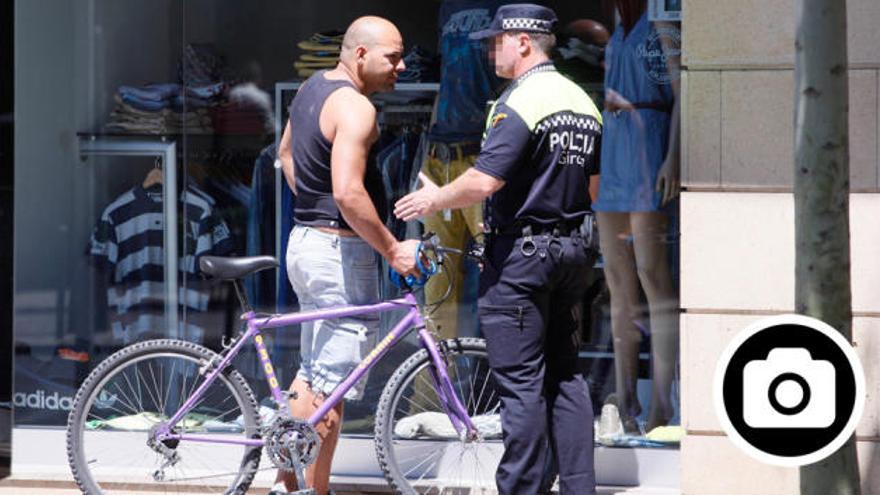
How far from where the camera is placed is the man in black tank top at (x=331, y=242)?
22.1 ft

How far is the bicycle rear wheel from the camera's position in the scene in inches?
271

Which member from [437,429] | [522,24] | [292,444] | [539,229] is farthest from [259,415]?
[522,24]

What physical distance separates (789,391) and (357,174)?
2.73 m

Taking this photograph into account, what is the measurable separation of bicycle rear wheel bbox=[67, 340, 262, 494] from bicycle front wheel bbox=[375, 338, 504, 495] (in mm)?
563

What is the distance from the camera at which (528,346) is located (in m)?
6.53

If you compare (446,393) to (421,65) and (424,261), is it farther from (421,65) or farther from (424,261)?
(421,65)

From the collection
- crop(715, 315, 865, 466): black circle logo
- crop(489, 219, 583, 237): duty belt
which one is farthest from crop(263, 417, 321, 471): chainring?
crop(715, 315, 865, 466): black circle logo

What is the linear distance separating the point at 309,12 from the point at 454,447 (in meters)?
2.39

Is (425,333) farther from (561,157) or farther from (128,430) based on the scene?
(128,430)

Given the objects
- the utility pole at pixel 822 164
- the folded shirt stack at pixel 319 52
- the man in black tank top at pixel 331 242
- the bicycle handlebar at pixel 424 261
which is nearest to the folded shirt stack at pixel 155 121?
the folded shirt stack at pixel 319 52

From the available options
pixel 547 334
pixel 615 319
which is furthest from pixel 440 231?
pixel 547 334

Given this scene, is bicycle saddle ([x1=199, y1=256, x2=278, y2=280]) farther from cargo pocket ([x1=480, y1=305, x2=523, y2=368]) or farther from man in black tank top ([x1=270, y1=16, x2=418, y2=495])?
cargo pocket ([x1=480, y1=305, x2=523, y2=368])

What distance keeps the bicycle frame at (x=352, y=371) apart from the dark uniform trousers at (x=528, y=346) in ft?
0.97

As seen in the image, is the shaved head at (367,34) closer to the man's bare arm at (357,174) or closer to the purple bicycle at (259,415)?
the man's bare arm at (357,174)
